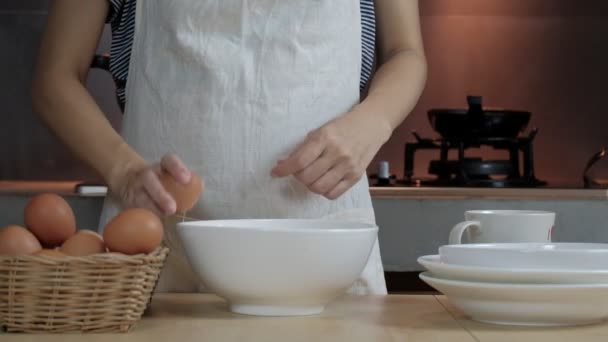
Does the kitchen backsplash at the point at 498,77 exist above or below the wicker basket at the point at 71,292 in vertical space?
below

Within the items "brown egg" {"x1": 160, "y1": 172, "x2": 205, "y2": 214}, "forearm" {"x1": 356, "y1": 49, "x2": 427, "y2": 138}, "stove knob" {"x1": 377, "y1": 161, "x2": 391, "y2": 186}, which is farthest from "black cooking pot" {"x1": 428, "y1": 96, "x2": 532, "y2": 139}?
"brown egg" {"x1": 160, "y1": 172, "x2": 205, "y2": 214}

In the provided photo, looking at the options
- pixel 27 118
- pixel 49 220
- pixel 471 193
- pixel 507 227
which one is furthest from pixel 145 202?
pixel 27 118

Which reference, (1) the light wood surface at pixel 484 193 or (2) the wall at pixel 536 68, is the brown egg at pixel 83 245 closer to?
(1) the light wood surface at pixel 484 193

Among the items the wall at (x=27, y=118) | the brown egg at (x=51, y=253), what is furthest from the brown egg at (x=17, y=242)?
the wall at (x=27, y=118)

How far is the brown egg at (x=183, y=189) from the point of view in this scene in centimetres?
92

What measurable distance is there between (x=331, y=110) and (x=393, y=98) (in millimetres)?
99

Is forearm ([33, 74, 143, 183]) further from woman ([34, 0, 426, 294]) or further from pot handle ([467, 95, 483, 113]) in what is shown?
pot handle ([467, 95, 483, 113])

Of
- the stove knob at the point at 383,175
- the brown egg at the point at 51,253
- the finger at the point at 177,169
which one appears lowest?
the stove knob at the point at 383,175

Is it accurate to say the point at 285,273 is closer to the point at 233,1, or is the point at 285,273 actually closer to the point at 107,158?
the point at 107,158

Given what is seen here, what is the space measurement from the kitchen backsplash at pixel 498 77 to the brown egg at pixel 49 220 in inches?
85.0

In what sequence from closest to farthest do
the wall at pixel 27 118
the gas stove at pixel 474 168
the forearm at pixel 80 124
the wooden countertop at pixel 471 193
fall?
1. the forearm at pixel 80 124
2. the wooden countertop at pixel 471 193
3. the gas stove at pixel 474 168
4. the wall at pixel 27 118

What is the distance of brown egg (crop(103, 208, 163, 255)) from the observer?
0.77 metres

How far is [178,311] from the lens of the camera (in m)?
0.88

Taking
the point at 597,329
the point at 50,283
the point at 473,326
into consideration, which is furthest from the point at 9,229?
the point at 597,329
